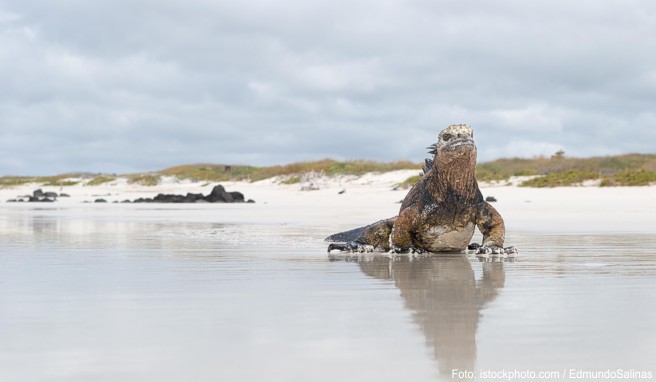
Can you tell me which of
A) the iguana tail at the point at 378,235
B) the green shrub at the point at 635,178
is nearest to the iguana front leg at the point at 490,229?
the iguana tail at the point at 378,235

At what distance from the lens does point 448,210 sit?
942cm

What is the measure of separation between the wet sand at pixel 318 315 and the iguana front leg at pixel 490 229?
13.9 inches

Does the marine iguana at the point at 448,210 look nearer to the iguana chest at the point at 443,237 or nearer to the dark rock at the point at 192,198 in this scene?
the iguana chest at the point at 443,237

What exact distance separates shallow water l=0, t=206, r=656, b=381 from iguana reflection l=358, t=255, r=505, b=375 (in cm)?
1

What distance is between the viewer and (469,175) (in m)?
9.31

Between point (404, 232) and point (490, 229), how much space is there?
3.23ft

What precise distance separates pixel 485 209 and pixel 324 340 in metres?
6.04

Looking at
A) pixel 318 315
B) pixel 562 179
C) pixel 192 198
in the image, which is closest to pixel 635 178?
pixel 562 179

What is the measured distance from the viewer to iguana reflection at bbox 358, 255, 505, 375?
3.51 m

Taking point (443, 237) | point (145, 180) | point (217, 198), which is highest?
point (145, 180)

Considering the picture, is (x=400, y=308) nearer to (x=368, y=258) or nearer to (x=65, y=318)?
(x=65, y=318)

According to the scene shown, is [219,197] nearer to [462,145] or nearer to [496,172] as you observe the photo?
[496,172]

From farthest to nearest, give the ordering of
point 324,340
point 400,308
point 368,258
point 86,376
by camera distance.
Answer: point 368,258 → point 400,308 → point 324,340 → point 86,376

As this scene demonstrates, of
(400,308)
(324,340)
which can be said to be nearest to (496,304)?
(400,308)
